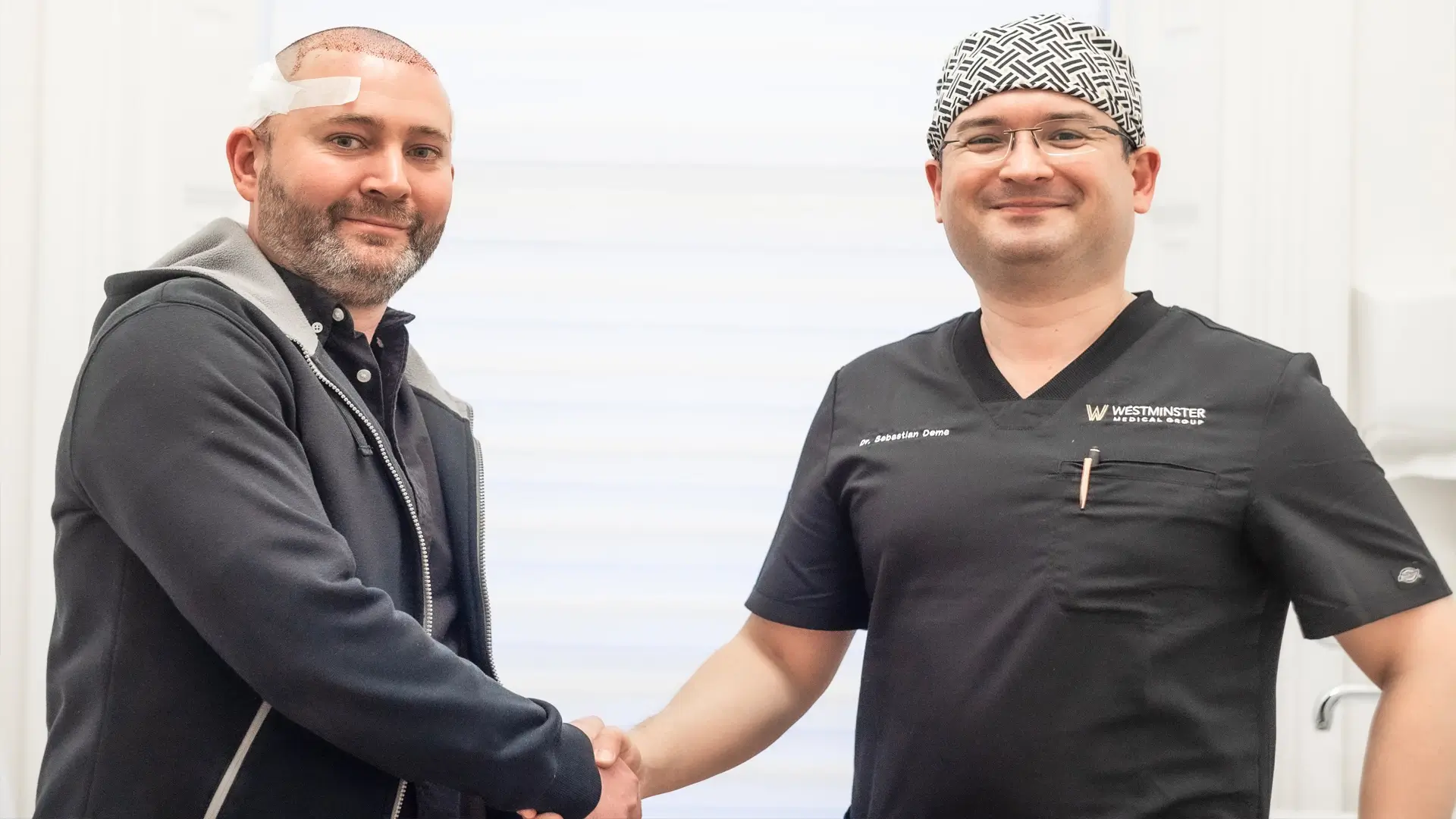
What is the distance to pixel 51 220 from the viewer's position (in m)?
2.31

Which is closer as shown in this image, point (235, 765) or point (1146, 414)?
point (235, 765)

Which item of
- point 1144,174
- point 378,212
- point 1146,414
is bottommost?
point 1146,414

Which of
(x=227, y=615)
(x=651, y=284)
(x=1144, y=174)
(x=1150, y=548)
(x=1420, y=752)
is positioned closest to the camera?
(x=227, y=615)

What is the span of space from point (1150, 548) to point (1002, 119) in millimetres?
610

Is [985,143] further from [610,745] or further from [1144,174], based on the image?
[610,745]

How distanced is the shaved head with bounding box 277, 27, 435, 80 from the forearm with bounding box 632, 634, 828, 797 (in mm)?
1016

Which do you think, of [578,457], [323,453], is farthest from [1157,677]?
[578,457]

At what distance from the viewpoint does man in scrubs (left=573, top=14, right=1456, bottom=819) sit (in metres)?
1.52

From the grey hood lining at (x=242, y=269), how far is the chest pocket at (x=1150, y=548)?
997 millimetres

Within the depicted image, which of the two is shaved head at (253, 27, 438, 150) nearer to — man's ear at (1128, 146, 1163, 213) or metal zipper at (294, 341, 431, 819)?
metal zipper at (294, 341, 431, 819)

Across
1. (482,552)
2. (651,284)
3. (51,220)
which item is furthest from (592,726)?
(51,220)

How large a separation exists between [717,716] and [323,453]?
76 cm

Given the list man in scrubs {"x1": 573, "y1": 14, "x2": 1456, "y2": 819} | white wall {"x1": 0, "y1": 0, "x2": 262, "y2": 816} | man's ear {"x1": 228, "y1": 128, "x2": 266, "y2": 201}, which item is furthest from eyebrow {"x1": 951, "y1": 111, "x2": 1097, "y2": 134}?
white wall {"x1": 0, "y1": 0, "x2": 262, "y2": 816}

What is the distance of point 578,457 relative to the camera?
2451 mm
